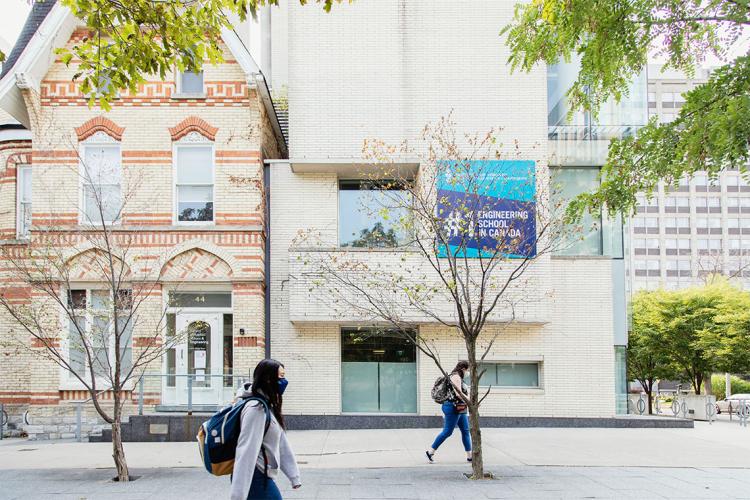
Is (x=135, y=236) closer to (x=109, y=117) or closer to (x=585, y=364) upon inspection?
(x=109, y=117)

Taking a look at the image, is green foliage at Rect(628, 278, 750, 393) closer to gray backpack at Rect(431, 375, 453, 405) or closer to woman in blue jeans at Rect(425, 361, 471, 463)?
woman in blue jeans at Rect(425, 361, 471, 463)

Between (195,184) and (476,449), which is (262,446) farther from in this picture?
(195,184)

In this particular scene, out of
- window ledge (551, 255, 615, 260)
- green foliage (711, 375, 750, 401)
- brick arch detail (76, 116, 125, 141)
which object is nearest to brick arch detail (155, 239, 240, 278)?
brick arch detail (76, 116, 125, 141)

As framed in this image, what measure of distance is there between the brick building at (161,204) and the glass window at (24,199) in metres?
0.29

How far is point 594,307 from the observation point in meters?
18.2

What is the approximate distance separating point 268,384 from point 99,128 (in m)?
13.6

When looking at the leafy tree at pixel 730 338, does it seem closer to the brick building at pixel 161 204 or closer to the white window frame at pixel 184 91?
the brick building at pixel 161 204

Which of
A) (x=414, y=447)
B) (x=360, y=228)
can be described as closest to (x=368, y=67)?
(x=360, y=228)

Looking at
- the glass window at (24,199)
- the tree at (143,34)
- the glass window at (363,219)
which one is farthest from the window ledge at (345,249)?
the tree at (143,34)

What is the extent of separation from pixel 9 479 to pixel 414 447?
670 centimetres

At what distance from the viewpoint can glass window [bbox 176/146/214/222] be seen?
17766 mm

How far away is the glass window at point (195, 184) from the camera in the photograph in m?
17.8

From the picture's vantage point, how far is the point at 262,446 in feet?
19.4

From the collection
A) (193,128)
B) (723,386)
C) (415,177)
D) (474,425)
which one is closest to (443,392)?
(474,425)
